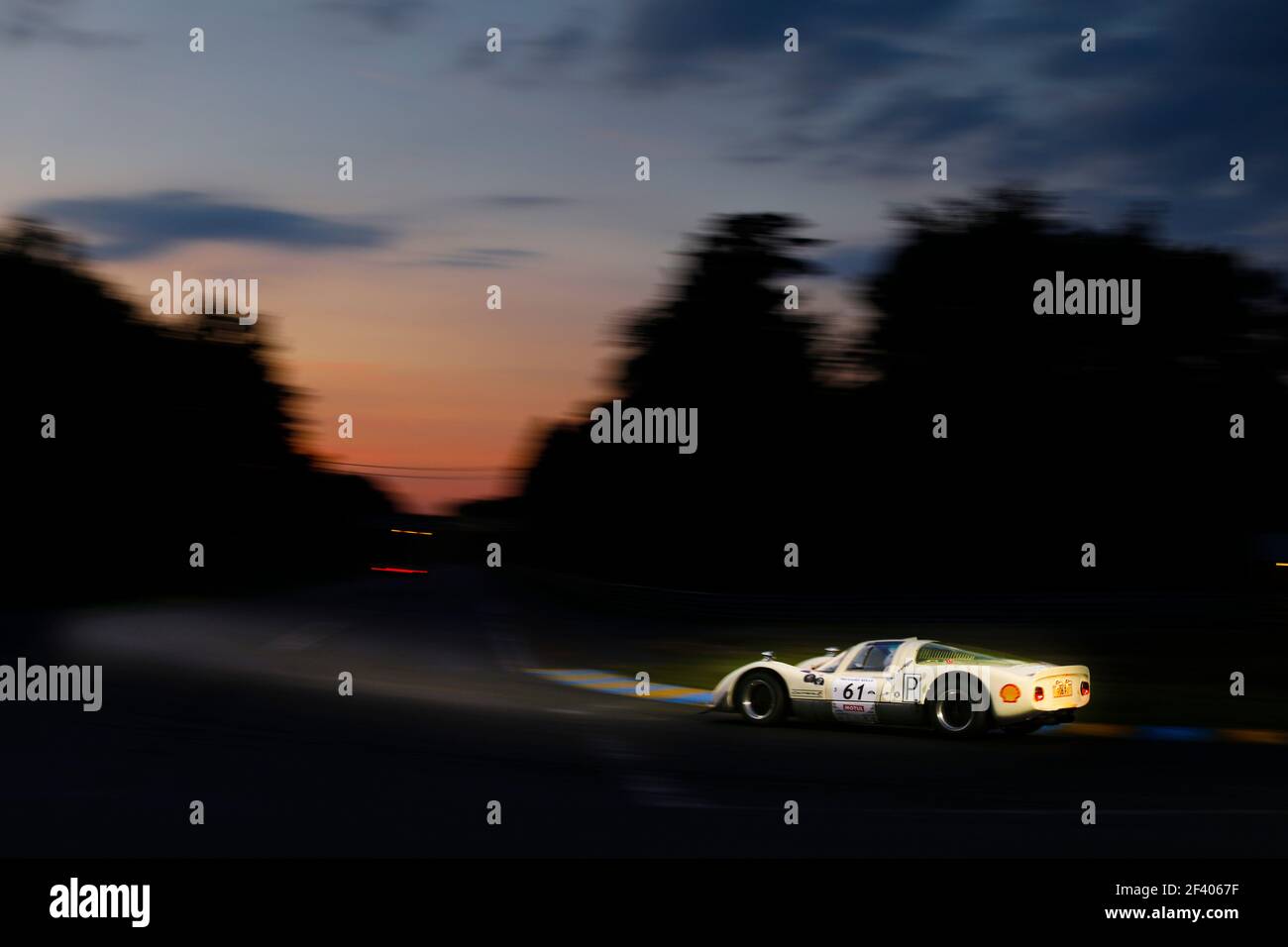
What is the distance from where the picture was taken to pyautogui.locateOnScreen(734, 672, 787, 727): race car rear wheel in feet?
46.9

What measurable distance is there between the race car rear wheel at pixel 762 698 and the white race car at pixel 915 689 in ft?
0.03

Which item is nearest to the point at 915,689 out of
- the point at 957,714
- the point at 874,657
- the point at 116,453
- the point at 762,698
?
the point at 957,714

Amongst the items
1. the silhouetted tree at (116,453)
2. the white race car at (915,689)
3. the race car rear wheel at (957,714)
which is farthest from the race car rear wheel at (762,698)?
the silhouetted tree at (116,453)

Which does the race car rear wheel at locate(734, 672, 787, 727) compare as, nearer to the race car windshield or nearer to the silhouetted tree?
the race car windshield

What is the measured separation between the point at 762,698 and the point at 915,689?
1.82 meters

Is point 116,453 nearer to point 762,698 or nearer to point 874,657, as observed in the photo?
point 762,698

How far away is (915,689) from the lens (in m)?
13.4

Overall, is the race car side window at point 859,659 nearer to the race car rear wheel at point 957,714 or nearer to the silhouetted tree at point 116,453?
the race car rear wheel at point 957,714

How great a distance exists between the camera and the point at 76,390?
54.1 metres

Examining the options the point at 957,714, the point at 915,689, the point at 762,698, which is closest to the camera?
the point at 957,714

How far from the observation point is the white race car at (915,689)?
12.8 metres

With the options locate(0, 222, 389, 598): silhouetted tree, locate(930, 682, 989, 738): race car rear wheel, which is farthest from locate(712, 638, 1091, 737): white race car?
locate(0, 222, 389, 598): silhouetted tree

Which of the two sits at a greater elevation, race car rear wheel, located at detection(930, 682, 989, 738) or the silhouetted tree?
the silhouetted tree

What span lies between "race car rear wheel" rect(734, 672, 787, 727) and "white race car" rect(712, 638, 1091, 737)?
1cm
